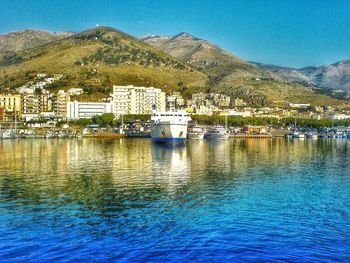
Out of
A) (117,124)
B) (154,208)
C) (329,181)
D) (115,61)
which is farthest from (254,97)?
(154,208)

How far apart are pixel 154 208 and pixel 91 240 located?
600 centimetres

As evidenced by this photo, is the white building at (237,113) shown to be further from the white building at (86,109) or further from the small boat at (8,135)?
the small boat at (8,135)

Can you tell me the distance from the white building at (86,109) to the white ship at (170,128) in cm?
5465

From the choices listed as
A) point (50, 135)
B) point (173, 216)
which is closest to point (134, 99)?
point (50, 135)

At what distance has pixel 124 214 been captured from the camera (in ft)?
72.4

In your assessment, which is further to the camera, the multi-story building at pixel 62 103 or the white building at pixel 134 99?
the white building at pixel 134 99

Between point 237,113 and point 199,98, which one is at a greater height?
point 199,98

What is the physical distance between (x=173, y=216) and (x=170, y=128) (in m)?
62.3

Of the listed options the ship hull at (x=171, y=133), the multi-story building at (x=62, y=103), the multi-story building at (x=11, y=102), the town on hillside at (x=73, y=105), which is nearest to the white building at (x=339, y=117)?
the town on hillside at (x=73, y=105)

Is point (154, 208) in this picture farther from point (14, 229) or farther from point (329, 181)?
point (329, 181)

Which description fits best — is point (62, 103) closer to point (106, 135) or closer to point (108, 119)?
point (108, 119)

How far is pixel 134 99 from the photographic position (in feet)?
484

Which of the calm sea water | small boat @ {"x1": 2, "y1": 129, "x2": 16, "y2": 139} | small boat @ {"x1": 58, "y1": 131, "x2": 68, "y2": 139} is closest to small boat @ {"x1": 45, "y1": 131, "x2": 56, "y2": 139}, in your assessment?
small boat @ {"x1": 58, "y1": 131, "x2": 68, "y2": 139}

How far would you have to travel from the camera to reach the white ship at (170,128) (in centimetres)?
8406
